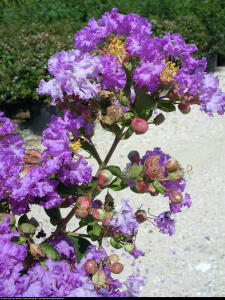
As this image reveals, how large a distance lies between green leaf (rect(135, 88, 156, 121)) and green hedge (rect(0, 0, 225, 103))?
9.38ft

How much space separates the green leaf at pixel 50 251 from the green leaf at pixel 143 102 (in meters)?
0.41

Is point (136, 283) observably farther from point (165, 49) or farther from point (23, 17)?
point (23, 17)

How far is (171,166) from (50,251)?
0.38 meters

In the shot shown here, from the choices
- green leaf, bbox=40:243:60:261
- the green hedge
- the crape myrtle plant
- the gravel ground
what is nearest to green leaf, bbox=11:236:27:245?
the crape myrtle plant

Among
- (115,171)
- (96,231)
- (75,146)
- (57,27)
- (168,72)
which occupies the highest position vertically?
(168,72)

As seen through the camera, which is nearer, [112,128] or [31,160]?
[31,160]

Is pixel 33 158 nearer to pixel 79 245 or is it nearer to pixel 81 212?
pixel 81 212

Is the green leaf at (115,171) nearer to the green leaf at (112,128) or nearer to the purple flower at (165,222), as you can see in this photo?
the green leaf at (112,128)

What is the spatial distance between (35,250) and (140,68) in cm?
49

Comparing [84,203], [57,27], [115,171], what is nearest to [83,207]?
[84,203]

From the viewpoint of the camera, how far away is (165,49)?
988 mm

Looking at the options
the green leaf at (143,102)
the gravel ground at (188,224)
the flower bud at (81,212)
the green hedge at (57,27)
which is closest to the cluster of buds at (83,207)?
the flower bud at (81,212)

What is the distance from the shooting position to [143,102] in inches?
38.8

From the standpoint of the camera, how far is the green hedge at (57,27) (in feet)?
12.5
